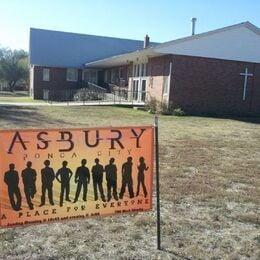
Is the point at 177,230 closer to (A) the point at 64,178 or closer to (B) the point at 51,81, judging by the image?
(A) the point at 64,178

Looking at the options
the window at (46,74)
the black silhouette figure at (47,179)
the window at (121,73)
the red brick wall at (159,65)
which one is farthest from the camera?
the window at (46,74)

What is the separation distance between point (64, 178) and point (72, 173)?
0.32 ft

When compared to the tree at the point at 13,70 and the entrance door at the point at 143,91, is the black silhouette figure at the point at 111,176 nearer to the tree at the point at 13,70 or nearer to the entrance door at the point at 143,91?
the entrance door at the point at 143,91

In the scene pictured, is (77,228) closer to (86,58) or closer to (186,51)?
(186,51)

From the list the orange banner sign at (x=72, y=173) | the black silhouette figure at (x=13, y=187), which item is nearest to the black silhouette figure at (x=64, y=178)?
the orange banner sign at (x=72, y=173)

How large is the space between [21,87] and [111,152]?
68.5 m

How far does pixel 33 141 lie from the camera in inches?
177

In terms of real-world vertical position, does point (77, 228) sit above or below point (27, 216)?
below

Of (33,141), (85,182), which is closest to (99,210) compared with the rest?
(85,182)

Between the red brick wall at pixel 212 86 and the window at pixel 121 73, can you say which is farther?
the window at pixel 121 73

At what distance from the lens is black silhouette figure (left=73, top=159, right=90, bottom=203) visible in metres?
4.79

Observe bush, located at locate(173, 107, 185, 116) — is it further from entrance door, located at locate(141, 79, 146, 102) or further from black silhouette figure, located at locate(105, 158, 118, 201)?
black silhouette figure, located at locate(105, 158, 118, 201)

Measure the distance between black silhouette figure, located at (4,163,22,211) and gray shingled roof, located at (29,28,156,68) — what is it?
42470 mm

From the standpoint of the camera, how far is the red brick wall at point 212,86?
89.9ft
